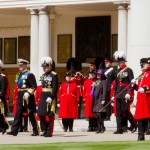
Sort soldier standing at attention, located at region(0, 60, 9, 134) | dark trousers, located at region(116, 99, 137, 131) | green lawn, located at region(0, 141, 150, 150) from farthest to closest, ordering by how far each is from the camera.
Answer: soldier standing at attention, located at region(0, 60, 9, 134), dark trousers, located at region(116, 99, 137, 131), green lawn, located at region(0, 141, 150, 150)

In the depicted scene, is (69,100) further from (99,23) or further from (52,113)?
(99,23)

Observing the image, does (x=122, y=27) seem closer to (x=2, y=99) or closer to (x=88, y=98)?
(x=88, y=98)

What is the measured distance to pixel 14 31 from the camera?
32.8 m

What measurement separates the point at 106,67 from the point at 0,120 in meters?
4.18

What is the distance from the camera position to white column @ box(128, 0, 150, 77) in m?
23.9

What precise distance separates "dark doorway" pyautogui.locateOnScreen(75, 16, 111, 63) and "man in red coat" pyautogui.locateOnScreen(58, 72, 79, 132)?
31.9ft

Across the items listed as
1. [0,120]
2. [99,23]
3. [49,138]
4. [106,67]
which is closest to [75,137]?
[49,138]

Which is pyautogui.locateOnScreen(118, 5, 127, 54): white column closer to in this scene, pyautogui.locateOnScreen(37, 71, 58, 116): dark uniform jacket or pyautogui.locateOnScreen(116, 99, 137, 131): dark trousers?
pyautogui.locateOnScreen(116, 99, 137, 131): dark trousers

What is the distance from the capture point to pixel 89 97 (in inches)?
814

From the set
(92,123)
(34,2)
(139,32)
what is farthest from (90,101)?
(34,2)

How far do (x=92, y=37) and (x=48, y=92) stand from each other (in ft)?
43.0

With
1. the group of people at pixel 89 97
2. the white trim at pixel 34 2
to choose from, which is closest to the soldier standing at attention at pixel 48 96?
the group of people at pixel 89 97

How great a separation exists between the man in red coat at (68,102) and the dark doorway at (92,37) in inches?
383

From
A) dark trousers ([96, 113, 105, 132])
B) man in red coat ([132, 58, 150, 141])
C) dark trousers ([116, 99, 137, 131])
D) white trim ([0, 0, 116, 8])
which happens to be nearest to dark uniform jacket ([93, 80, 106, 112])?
dark trousers ([96, 113, 105, 132])
